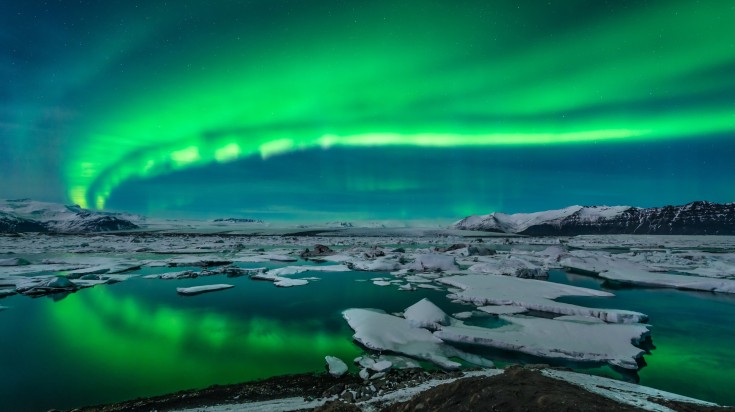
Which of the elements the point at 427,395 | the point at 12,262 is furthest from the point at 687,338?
the point at 12,262

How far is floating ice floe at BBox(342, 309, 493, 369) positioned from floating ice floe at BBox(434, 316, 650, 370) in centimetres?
54

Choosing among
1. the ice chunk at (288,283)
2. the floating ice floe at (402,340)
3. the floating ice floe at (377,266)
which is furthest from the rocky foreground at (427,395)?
the floating ice floe at (377,266)

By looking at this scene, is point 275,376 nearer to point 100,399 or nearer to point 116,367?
point 100,399

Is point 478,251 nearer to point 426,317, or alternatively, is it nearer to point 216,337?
point 426,317

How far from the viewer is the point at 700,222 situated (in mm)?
128000

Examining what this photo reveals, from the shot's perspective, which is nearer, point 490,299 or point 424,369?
point 424,369

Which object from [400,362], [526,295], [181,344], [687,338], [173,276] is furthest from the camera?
[173,276]

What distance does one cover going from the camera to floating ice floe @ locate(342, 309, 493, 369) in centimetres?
791

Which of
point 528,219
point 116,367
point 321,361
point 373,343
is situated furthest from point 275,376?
point 528,219

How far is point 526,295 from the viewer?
A: 13844 mm

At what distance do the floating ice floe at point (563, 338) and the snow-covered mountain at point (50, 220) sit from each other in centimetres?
12785

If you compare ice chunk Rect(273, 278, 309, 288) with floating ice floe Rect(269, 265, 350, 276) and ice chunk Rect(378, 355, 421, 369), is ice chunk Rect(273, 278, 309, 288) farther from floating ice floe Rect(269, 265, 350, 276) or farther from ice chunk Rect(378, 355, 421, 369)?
ice chunk Rect(378, 355, 421, 369)

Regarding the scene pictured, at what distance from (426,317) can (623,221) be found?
517 feet

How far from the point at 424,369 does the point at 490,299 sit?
7.20 metres
